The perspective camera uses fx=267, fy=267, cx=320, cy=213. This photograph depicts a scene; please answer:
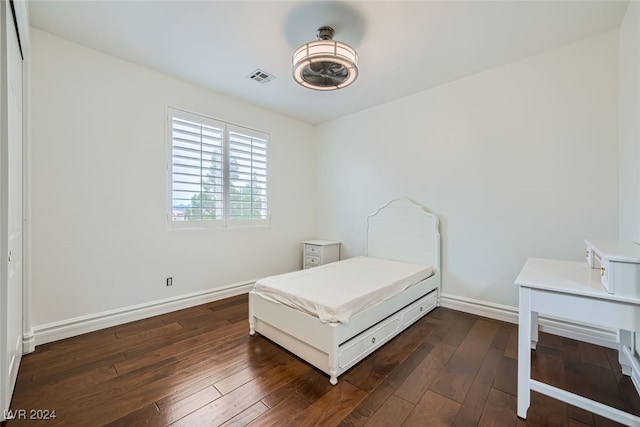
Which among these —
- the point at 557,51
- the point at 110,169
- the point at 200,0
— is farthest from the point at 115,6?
the point at 557,51

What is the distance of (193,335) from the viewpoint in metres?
2.53

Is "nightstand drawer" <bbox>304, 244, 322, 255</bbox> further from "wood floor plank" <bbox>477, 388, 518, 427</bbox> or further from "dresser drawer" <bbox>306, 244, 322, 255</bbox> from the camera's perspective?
"wood floor plank" <bbox>477, 388, 518, 427</bbox>

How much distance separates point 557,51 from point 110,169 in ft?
14.8

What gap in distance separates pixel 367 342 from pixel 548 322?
188 centimetres

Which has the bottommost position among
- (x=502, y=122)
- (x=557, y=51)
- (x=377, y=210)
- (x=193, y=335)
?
(x=193, y=335)

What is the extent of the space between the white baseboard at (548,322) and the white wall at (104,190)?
9.65ft

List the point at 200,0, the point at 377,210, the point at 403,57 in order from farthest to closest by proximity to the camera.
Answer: the point at 377,210, the point at 403,57, the point at 200,0

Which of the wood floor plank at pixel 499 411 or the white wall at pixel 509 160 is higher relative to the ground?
the white wall at pixel 509 160

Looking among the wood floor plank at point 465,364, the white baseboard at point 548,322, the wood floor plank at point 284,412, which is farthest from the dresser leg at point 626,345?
the wood floor plank at point 284,412

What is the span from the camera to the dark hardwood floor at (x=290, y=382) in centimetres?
152

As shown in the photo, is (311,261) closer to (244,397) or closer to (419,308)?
(419,308)

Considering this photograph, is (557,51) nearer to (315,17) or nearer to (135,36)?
(315,17)

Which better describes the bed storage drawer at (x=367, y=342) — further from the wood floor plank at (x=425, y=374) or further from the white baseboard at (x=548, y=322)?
the white baseboard at (x=548, y=322)

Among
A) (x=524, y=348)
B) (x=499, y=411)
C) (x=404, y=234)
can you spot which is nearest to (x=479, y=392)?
(x=499, y=411)
